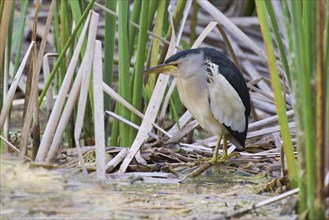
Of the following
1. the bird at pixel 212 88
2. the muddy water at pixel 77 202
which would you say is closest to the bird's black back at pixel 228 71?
the bird at pixel 212 88

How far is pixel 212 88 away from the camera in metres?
3.54

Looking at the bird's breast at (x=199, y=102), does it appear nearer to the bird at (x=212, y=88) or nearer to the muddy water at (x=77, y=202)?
the bird at (x=212, y=88)

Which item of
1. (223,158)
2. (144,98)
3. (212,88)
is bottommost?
(223,158)

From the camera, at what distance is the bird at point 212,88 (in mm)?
3520

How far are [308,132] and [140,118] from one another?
1.65 m

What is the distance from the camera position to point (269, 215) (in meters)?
2.45

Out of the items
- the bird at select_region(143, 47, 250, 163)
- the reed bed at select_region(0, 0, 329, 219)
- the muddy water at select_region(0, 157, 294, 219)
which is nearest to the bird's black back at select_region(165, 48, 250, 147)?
the bird at select_region(143, 47, 250, 163)

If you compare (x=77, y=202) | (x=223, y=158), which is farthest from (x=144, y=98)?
(x=77, y=202)

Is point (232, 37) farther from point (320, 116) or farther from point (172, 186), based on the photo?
point (320, 116)

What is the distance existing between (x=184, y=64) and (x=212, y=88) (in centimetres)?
16

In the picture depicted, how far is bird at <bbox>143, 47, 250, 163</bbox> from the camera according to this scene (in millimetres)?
3520

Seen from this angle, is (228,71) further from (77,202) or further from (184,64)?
(77,202)

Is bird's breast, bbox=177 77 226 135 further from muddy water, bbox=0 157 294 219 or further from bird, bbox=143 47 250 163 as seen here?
muddy water, bbox=0 157 294 219

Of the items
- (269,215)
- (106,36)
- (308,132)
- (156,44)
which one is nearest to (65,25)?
(106,36)
